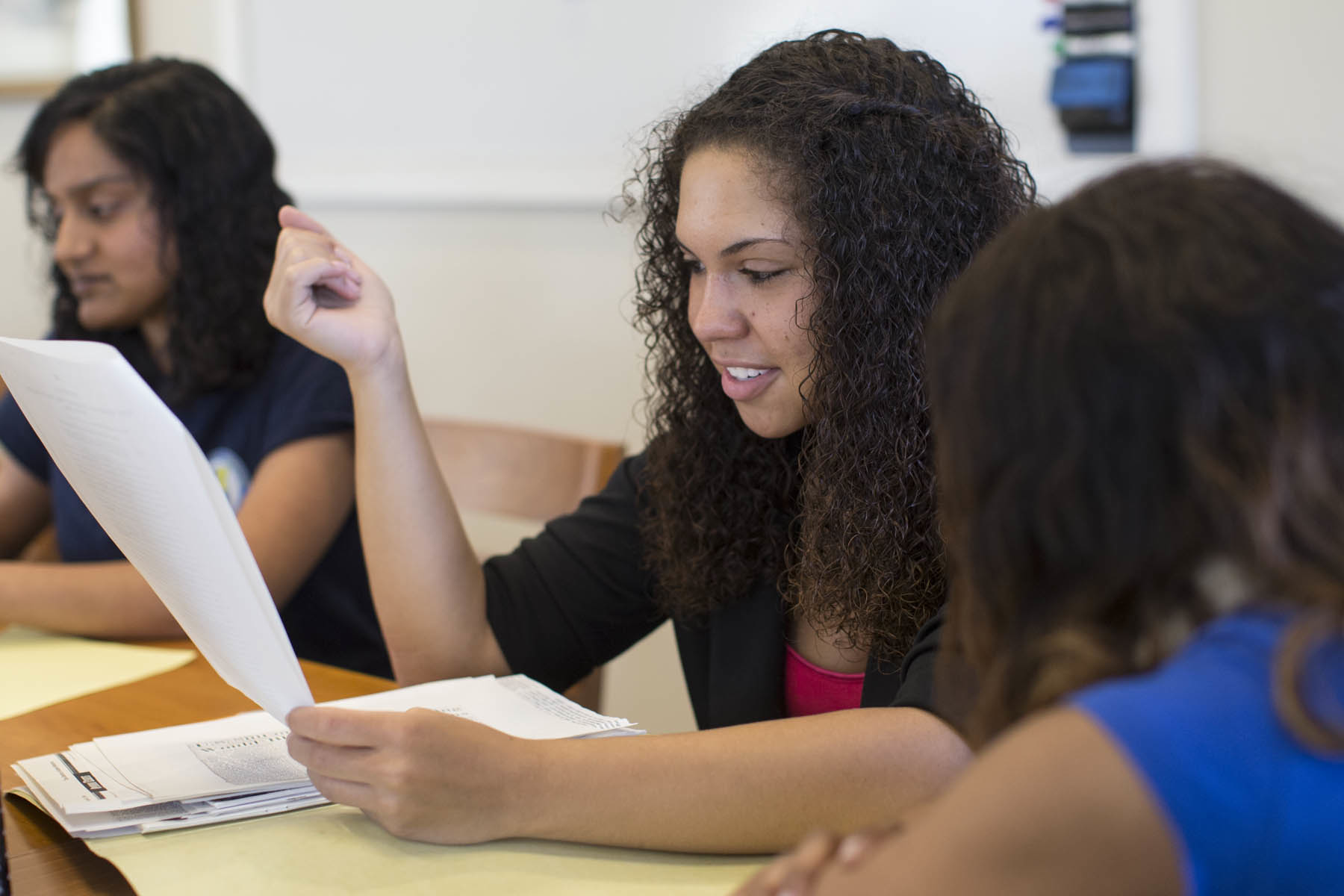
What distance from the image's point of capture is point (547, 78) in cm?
190

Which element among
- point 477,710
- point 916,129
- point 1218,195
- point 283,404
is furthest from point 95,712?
point 1218,195

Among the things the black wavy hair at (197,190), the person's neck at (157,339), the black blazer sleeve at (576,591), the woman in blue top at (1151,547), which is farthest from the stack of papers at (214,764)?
the person's neck at (157,339)

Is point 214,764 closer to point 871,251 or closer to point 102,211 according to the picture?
point 871,251

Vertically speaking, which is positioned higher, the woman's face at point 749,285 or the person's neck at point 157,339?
the woman's face at point 749,285

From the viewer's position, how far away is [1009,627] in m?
0.47

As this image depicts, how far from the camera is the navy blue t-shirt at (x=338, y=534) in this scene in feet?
4.92

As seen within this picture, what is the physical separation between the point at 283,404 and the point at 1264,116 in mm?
1145

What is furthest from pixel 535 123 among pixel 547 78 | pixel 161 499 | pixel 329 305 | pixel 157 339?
pixel 161 499

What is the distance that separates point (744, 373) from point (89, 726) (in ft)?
1.94

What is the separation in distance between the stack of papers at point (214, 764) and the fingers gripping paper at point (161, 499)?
7 centimetres

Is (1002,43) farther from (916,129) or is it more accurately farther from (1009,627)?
(1009,627)

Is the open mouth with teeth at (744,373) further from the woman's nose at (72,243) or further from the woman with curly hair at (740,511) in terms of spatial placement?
the woman's nose at (72,243)

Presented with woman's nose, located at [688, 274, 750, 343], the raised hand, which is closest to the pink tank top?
woman's nose, located at [688, 274, 750, 343]

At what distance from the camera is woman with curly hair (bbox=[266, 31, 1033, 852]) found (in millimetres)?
756
